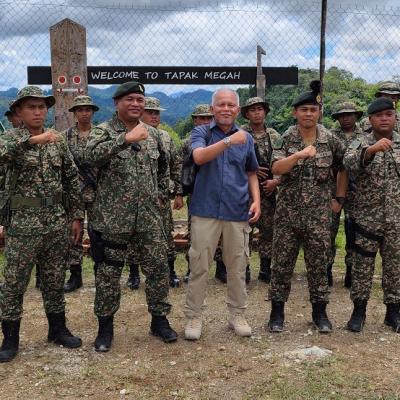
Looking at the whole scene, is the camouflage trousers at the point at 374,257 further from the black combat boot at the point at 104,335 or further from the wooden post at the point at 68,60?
the wooden post at the point at 68,60

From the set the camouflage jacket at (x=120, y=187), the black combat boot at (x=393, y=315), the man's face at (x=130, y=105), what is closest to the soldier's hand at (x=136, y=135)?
the camouflage jacket at (x=120, y=187)

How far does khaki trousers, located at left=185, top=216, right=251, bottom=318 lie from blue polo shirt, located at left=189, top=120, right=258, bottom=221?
3.3 inches

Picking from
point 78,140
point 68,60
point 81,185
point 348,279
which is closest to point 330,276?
point 348,279

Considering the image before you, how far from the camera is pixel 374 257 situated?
4211 millimetres

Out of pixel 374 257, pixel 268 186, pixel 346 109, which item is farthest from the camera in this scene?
pixel 346 109

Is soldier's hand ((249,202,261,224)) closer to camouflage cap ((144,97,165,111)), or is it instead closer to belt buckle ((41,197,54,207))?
belt buckle ((41,197,54,207))

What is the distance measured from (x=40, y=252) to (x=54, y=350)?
0.81 m

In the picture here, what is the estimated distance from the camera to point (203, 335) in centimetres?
428

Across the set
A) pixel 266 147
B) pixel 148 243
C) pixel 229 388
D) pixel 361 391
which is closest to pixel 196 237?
pixel 148 243

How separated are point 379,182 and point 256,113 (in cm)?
188

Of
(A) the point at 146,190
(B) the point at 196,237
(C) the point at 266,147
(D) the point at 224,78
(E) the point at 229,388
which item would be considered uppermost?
(D) the point at 224,78

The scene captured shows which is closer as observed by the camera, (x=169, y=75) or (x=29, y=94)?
(x=29, y=94)

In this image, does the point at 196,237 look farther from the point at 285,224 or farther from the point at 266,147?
the point at 266,147

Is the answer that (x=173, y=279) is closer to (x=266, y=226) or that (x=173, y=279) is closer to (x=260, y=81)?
(x=266, y=226)
